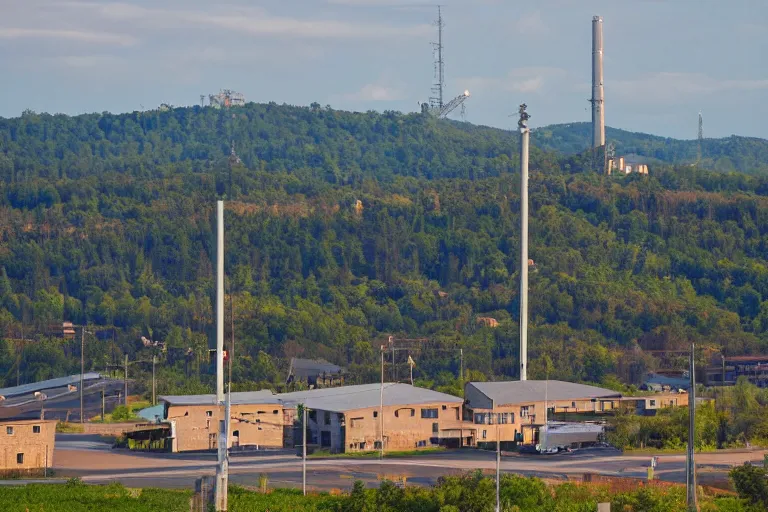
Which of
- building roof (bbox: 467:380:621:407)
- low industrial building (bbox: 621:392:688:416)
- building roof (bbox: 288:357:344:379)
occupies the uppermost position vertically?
building roof (bbox: 467:380:621:407)

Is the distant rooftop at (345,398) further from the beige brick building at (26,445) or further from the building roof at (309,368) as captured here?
the building roof at (309,368)

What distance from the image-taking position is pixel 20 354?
287 ft

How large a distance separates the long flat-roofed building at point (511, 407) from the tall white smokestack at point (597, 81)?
61593 millimetres

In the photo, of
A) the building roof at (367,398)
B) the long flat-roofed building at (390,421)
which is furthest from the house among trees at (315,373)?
the long flat-roofed building at (390,421)

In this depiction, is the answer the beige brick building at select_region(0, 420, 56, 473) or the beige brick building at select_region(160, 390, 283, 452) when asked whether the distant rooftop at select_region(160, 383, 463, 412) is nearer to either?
the beige brick building at select_region(160, 390, 283, 452)

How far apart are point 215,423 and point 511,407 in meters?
11.5

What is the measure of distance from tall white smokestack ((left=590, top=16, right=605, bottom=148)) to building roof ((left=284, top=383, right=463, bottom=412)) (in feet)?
205

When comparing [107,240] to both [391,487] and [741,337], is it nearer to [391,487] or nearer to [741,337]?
[741,337]

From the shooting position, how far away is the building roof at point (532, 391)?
58406 mm

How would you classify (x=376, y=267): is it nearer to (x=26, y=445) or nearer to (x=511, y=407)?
(x=511, y=407)

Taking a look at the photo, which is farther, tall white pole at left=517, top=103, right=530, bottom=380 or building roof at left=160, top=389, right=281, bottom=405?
tall white pole at left=517, top=103, right=530, bottom=380

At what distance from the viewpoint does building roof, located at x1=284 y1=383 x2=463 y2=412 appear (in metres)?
56.3

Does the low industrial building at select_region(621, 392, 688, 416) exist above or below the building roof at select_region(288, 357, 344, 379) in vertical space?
below

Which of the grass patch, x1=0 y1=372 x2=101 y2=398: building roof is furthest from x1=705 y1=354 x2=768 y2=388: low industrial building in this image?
x1=0 y1=372 x2=101 y2=398: building roof
